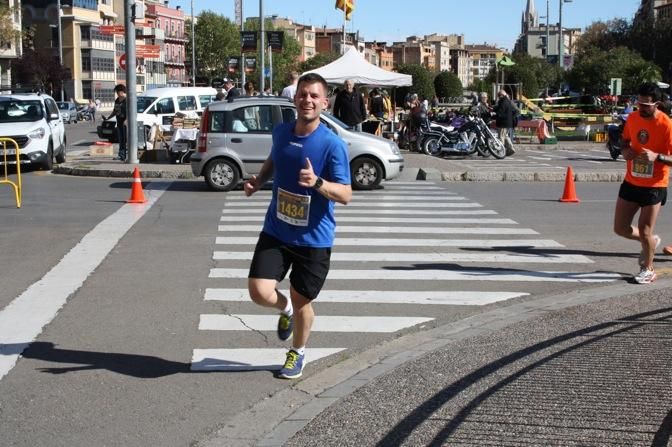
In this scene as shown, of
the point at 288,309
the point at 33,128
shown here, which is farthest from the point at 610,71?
the point at 288,309

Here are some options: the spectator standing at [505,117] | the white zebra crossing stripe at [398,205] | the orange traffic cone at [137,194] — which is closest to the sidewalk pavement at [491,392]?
the white zebra crossing stripe at [398,205]

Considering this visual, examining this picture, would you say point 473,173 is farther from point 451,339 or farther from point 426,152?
point 451,339

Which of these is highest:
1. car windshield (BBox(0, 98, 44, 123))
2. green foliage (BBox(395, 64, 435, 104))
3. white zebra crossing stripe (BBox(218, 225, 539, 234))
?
green foliage (BBox(395, 64, 435, 104))

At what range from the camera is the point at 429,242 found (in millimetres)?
12367

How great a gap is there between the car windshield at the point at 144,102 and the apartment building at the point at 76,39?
242ft

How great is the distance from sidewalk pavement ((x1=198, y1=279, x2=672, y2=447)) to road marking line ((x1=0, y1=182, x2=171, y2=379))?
7.37 feet

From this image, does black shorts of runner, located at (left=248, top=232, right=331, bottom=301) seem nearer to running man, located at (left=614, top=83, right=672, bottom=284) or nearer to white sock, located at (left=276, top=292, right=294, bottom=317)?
white sock, located at (left=276, top=292, right=294, bottom=317)

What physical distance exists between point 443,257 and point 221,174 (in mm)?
8000

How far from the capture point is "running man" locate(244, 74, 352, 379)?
6.04 metres

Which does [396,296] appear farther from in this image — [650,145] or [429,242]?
[429,242]

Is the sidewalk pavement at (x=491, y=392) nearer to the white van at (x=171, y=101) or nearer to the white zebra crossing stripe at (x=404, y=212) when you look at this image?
the white zebra crossing stripe at (x=404, y=212)

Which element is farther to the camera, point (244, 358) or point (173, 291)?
point (173, 291)

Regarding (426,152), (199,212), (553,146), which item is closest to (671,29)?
(553,146)

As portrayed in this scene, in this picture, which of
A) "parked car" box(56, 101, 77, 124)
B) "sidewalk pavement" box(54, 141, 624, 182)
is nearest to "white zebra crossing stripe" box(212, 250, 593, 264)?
"sidewalk pavement" box(54, 141, 624, 182)
